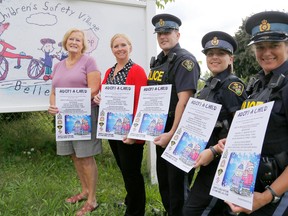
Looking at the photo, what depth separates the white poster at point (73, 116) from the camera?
112 inches

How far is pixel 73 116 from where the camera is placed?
9.51 ft

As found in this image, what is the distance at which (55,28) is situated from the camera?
3551mm

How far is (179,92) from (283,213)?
1.09 m

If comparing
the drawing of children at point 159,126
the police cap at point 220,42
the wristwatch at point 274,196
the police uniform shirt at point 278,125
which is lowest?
the wristwatch at point 274,196

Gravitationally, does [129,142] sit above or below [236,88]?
below

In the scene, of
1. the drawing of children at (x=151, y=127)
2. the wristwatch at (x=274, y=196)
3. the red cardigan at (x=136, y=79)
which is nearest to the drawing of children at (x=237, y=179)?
the wristwatch at (x=274, y=196)

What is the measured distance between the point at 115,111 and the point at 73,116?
440 mm

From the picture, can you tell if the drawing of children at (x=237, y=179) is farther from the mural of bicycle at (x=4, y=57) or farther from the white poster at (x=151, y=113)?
the mural of bicycle at (x=4, y=57)

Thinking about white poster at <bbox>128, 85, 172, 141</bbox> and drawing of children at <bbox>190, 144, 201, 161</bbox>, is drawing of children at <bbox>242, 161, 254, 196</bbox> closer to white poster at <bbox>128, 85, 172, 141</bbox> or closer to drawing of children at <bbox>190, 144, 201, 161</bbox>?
drawing of children at <bbox>190, 144, 201, 161</bbox>

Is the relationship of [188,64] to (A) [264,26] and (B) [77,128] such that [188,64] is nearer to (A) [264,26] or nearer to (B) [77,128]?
(A) [264,26]

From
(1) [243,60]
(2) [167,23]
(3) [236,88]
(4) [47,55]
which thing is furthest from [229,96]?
(1) [243,60]

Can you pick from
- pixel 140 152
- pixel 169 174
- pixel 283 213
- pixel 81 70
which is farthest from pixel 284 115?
pixel 81 70

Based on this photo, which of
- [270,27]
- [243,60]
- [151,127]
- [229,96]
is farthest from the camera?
[243,60]

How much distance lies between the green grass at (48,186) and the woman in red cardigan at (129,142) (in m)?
0.38
